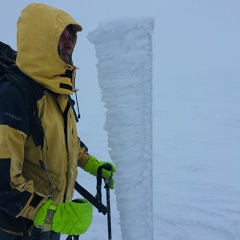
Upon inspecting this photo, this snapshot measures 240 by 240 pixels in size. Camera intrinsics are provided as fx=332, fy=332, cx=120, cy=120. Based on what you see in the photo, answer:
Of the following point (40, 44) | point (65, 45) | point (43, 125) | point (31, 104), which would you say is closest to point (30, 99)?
point (31, 104)

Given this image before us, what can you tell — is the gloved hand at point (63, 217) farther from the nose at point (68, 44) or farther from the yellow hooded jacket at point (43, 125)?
the nose at point (68, 44)

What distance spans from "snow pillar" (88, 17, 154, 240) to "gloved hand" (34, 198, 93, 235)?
1.77 feet

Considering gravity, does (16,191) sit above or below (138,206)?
above

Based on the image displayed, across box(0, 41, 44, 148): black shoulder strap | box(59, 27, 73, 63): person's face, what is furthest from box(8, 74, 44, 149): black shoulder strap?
box(59, 27, 73, 63): person's face

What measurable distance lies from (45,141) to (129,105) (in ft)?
2.38

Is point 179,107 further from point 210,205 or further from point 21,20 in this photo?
point 21,20

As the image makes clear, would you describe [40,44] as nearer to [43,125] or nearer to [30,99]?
[30,99]

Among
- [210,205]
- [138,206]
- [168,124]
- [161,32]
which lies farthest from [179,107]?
[161,32]

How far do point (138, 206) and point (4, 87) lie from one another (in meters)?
1.45

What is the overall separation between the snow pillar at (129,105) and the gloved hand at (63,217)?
54 centimetres

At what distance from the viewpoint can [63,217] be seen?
204cm

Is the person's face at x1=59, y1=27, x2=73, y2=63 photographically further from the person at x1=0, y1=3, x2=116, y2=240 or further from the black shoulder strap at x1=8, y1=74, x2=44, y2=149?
the black shoulder strap at x1=8, y1=74, x2=44, y2=149

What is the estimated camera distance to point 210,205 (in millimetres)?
4715

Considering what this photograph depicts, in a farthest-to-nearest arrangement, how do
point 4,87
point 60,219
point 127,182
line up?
point 127,182 < point 60,219 < point 4,87
